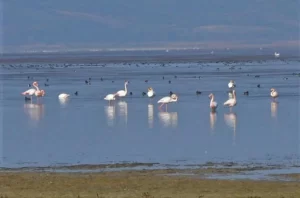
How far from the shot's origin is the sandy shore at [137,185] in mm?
11000

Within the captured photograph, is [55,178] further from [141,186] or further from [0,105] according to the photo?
[0,105]

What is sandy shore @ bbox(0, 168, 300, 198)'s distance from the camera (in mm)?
11000

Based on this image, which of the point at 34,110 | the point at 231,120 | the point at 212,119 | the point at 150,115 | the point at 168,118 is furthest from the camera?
the point at 34,110

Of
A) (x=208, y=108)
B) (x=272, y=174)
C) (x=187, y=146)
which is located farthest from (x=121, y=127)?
(x=272, y=174)

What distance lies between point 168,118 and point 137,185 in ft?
33.1

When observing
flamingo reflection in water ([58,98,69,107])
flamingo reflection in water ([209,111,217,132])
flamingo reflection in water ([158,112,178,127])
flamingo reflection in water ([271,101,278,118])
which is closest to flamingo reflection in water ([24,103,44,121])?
flamingo reflection in water ([58,98,69,107])

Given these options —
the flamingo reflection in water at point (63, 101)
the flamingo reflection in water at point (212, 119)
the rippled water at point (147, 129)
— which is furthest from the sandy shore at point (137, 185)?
the flamingo reflection in water at point (63, 101)

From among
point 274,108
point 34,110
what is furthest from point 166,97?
point 34,110

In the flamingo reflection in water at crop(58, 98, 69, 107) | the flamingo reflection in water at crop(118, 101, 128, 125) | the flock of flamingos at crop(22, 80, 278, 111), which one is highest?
the flock of flamingos at crop(22, 80, 278, 111)

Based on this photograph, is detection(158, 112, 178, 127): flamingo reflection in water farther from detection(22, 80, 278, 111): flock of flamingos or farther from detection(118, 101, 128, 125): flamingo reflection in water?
detection(22, 80, 278, 111): flock of flamingos

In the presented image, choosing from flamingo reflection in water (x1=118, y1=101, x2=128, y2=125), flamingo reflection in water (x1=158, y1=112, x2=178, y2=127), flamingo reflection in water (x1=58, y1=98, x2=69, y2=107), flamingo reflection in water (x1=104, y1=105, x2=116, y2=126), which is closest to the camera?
flamingo reflection in water (x1=158, y1=112, x2=178, y2=127)

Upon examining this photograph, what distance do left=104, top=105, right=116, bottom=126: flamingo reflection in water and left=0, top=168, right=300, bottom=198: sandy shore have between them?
24.6 feet

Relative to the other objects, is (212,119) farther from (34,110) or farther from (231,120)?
(34,110)

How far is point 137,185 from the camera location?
39.1 ft
